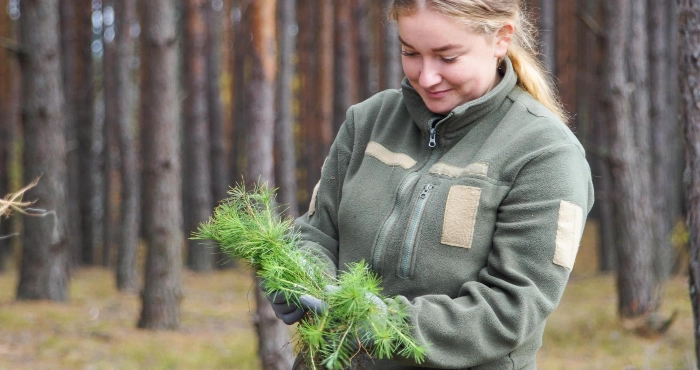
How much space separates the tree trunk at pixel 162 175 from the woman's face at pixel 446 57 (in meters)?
5.67

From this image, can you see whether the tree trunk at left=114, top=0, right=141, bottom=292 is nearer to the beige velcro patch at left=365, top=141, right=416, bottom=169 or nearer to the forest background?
the forest background

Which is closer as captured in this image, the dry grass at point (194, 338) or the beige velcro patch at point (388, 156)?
the beige velcro patch at point (388, 156)

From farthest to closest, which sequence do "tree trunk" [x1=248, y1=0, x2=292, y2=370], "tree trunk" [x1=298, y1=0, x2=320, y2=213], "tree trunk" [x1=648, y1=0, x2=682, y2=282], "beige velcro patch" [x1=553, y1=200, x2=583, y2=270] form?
"tree trunk" [x1=298, y1=0, x2=320, y2=213], "tree trunk" [x1=648, y1=0, x2=682, y2=282], "tree trunk" [x1=248, y1=0, x2=292, y2=370], "beige velcro patch" [x1=553, y1=200, x2=583, y2=270]

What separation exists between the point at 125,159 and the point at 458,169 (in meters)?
9.98

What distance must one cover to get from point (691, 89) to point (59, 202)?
7.09 m

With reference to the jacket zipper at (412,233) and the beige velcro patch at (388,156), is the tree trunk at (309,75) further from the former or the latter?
the jacket zipper at (412,233)

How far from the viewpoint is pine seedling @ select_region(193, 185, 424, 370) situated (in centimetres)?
181

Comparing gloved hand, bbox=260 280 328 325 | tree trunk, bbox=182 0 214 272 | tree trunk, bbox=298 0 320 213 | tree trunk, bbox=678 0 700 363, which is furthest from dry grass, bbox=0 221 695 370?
tree trunk, bbox=298 0 320 213

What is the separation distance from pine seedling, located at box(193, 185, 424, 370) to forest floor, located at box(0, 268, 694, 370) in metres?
3.99

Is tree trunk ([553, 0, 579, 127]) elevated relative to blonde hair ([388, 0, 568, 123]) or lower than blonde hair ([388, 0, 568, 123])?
elevated

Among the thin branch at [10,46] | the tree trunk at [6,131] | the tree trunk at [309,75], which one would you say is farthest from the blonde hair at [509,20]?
the tree trunk at [309,75]

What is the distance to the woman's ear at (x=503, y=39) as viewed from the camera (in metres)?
2.11

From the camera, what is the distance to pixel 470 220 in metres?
1.98

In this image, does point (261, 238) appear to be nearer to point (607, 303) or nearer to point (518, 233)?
point (518, 233)
